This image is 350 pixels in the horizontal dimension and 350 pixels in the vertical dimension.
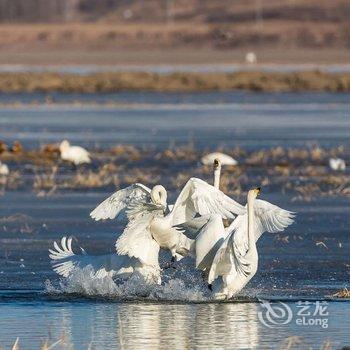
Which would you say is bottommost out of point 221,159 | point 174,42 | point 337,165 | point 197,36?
point 337,165

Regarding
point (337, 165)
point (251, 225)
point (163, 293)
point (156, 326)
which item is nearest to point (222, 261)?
point (251, 225)

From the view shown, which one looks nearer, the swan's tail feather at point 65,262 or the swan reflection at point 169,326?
the swan reflection at point 169,326

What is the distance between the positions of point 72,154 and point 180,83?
24162mm

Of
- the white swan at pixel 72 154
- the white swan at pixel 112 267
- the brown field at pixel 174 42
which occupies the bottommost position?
the white swan at pixel 112 267

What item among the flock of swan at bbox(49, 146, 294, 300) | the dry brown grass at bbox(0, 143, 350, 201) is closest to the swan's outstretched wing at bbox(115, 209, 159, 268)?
the flock of swan at bbox(49, 146, 294, 300)

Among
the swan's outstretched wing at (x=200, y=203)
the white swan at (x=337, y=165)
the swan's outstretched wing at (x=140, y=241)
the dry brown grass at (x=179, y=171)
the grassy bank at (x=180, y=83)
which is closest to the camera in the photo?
the swan's outstretched wing at (x=140, y=241)

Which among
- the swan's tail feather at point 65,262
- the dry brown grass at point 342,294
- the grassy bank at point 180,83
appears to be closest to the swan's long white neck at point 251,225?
the dry brown grass at point 342,294

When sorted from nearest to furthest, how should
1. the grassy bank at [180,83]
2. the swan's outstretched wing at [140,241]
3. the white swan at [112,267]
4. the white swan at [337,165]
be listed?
the swan's outstretched wing at [140,241] < the white swan at [112,267] < the white swan at [337,165] < the grassy bank at [180,83]

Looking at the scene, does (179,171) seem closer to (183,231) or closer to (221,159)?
(221,159)

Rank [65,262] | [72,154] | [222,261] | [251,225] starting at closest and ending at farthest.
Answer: [251,225], [222,261], [65,262], [72,154]

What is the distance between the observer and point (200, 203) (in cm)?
1066

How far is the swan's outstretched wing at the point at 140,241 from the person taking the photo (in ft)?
34.7

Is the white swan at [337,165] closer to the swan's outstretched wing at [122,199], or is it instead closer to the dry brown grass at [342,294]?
the swan's outstretched wing at [122,199]

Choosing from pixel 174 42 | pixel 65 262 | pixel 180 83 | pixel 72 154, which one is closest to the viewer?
pixel 65 262
